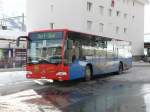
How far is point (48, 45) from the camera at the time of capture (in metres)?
18.0

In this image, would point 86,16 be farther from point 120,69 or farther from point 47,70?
point 47,70

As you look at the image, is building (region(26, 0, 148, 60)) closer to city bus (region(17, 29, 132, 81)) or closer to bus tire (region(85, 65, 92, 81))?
bus tire (region(85, 65, 92, 81))

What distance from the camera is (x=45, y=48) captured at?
58.8ft

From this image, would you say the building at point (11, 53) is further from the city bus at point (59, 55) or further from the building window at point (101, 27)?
the city bus at point (59, 55)

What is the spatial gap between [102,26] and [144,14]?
20012 mm

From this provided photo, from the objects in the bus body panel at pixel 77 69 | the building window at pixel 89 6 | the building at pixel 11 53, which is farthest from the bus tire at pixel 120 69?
the building window at pixel 89 6

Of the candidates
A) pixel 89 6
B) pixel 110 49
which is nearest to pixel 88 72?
pixel 110 49

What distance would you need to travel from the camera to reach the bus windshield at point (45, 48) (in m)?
17.6

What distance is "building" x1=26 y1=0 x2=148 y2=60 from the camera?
5119 cm

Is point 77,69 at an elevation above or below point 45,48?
below

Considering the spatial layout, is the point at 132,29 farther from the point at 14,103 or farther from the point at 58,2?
the point at 14,103

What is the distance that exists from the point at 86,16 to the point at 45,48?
35.0 meters

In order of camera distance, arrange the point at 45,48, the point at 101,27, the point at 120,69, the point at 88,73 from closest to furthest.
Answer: the point at 45,48, the point at 88,73, the point at 120,69, the point at 101,27

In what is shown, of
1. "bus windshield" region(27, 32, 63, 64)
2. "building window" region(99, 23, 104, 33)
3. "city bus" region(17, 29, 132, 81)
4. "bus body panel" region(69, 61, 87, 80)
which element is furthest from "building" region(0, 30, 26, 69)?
"bus windshield" region(27, 32, 63, 64)
